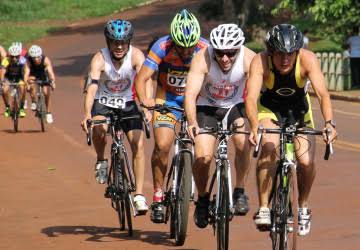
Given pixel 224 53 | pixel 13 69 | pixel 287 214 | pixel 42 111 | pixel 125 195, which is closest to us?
pixel 287 214

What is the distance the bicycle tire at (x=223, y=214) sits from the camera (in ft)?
31.0

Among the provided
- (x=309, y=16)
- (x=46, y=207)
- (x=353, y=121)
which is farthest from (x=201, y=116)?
(x=309, y=16)

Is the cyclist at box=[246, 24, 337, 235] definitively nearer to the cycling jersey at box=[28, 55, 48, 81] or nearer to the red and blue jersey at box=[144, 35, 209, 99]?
the red and blue jersey at box=[144, 35, 209, 99]

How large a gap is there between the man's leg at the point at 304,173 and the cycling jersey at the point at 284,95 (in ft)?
0.94

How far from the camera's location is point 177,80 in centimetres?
1121

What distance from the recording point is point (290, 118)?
949 centimetres

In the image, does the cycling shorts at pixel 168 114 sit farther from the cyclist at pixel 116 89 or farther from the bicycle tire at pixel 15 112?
the bicycle tire at pixel 15 112

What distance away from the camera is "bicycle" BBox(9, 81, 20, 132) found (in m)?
25.0

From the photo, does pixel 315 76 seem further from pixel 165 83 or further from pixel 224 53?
pixel 165 83

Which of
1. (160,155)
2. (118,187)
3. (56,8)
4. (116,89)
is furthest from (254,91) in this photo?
(56,8)

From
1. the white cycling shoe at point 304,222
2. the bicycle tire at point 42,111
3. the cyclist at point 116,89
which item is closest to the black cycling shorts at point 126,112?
the cyclist at point 116,89

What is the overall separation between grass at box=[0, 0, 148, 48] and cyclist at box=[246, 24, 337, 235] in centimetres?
5582

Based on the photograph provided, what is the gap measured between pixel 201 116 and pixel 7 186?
608cm

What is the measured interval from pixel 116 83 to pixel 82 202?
100 inches
